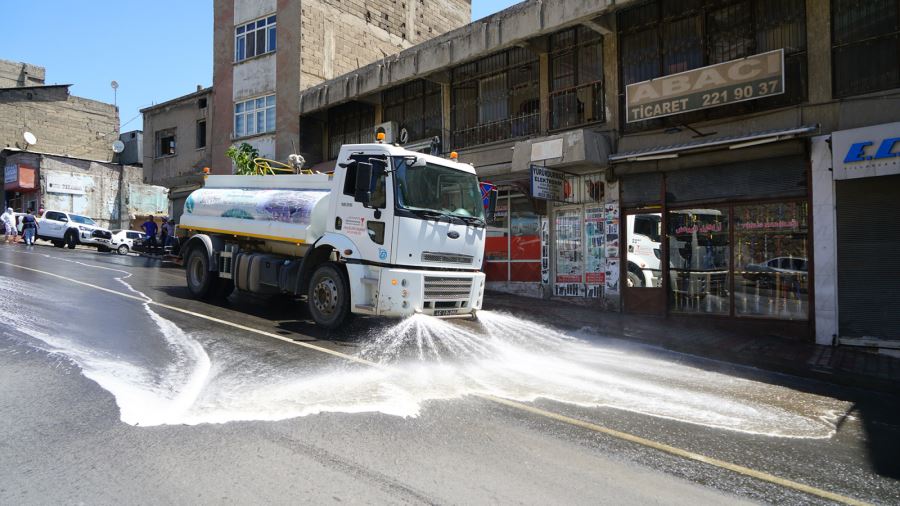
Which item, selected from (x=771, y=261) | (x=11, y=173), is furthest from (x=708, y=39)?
(x=11, y=173)

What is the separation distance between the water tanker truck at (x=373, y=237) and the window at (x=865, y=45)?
7.59 meters

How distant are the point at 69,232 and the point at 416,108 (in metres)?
17.4

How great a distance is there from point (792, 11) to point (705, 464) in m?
10.9

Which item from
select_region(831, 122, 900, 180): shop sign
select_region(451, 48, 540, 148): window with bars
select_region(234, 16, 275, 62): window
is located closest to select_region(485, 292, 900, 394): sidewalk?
select_region(831, 122, 900, 180): shop sign

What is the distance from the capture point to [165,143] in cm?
3030

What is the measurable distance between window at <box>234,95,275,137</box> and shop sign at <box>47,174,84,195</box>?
19.7 m

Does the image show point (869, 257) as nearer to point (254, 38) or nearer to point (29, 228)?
point (254, 38)

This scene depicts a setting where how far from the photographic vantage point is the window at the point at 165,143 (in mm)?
29797

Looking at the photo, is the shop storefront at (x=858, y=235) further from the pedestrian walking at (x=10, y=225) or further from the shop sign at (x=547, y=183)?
the pedestrian walking at (x=10, y=225)

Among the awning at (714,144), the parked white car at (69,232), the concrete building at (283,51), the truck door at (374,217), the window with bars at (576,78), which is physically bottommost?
the truck door at (374,217)

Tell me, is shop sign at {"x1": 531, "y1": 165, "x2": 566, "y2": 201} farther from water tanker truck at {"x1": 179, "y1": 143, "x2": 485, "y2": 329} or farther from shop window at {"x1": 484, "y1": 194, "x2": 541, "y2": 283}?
water tanker truck at {"x1": 179, "y1": 143, "x2": 485, "y2": 329}

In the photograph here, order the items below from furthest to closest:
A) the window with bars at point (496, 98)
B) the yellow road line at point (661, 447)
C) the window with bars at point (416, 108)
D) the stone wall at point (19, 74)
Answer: the stone wall at point (19, 74) < the window with bars at point (416, 108) < the window with bars at point (496, 98) < the yellow road line at point (661, 447)

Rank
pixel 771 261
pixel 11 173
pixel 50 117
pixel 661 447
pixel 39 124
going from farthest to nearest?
1. pixel 50 117
2. pixel 39 124
3. pixel 11 173
4. pixel 771 261
5. pixel 661 447

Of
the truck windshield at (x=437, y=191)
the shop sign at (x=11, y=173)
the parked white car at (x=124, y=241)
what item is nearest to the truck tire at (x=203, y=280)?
the truck windshield at (x=437, y=191)
